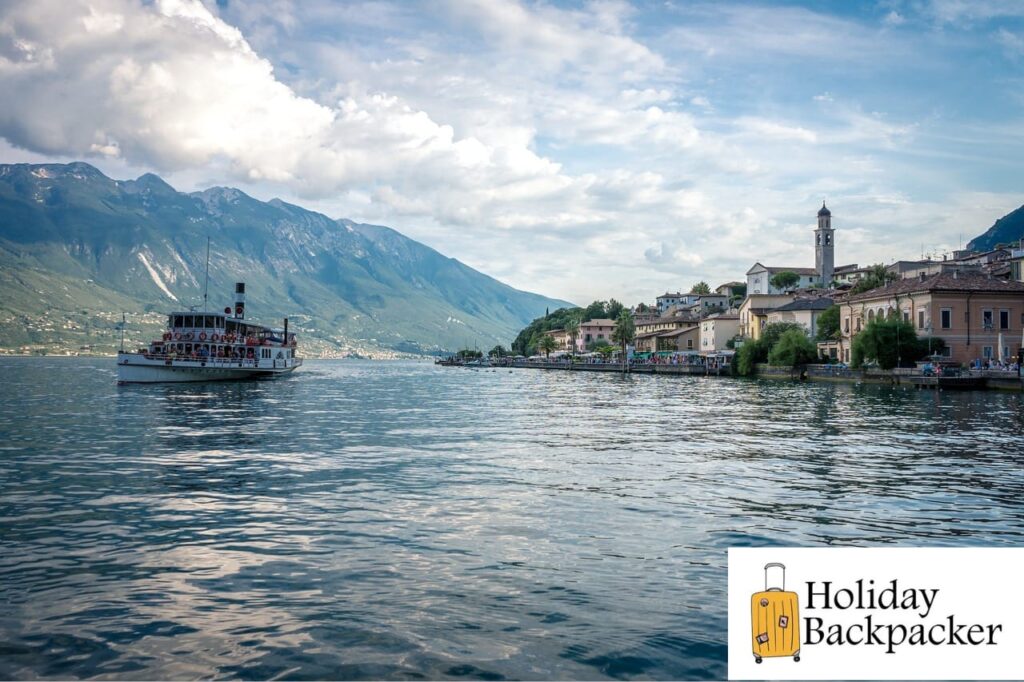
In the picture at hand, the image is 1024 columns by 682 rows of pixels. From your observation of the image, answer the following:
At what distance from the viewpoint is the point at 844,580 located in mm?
6480

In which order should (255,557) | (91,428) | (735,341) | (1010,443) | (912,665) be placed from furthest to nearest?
(735,341) < (91,428) < (1010,443) < (255,557) < (912,665)

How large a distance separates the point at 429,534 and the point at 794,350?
287 feet

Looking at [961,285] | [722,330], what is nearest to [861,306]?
[961,285]

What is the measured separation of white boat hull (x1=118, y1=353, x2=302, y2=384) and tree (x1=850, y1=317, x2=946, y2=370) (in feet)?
216

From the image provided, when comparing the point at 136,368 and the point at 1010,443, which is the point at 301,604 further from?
the point at 136,368

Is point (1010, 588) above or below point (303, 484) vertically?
above

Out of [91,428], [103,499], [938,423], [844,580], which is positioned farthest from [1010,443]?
[91,428]

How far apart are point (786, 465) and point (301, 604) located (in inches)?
684

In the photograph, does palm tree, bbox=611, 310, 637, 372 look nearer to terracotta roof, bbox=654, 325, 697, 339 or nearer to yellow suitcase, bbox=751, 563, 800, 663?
terracotta roof, bbox=654, 325, 697, 339

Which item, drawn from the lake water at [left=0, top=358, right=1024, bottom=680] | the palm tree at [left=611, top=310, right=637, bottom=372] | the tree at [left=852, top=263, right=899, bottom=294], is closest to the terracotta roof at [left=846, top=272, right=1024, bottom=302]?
the tree at [left=852, top=263, right=899, bottom=294]

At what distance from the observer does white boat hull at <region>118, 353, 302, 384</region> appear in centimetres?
7200

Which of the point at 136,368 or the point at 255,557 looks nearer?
the point at 255,557

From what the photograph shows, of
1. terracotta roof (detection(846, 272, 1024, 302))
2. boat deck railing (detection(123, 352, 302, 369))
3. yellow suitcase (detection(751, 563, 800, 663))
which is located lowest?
yellow suitcase (detection(751, 563, 800, 663))

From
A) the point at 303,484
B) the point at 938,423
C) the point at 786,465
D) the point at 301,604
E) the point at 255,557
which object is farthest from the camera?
the point at 938,423
